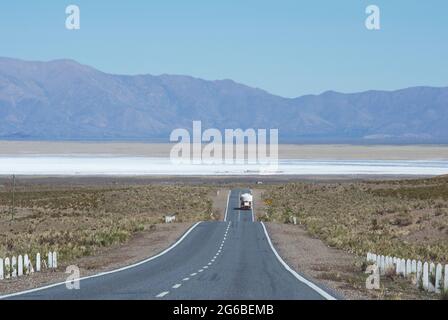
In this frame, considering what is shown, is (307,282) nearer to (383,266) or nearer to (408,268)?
(408,268)

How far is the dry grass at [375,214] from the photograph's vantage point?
40500 mm

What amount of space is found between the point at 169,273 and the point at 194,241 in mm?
16640

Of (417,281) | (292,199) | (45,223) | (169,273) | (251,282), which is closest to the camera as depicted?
(251,282)

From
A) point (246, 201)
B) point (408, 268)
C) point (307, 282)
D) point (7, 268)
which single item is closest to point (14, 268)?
point (7, 268)

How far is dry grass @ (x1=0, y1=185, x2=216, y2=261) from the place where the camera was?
131ft

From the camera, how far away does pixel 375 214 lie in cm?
6444

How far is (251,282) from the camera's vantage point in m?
22.1

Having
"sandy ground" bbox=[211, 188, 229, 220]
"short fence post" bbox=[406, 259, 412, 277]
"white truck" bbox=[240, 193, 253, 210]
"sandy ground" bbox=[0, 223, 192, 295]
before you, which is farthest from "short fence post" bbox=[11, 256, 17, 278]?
"white truck" bbox=[240, 193, 253, 210]

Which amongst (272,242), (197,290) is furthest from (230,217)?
(197,290)

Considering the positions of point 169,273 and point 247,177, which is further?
point 247,177

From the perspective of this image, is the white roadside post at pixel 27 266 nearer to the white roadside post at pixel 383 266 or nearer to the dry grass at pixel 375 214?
the white roadside post at pixel 383 266
